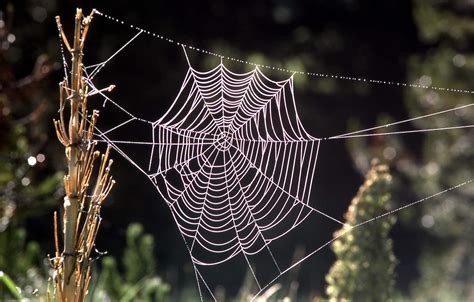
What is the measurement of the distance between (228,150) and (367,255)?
1062 millimetres

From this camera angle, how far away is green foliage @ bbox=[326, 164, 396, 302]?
3766 millimetres

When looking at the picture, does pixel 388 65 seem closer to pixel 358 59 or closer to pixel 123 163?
pixel 358 59

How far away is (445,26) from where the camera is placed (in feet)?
33.7

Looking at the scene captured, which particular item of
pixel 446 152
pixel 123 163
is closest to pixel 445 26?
pixel 446 152

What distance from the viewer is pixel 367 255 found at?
3797mm

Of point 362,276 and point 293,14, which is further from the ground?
point 293,14

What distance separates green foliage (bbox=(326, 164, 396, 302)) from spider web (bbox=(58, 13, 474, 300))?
122 mm

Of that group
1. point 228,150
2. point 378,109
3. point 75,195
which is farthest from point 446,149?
point 75,195

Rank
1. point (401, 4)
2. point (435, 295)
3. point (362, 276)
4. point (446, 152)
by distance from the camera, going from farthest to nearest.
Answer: point (401, 4) → point (446, 152) → point (435, 295) → point (362, 276)

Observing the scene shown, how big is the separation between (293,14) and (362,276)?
956cm

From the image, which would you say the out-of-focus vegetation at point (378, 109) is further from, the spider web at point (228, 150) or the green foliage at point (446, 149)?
the spider web at point (228, 150)

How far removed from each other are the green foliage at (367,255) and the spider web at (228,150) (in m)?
0.12

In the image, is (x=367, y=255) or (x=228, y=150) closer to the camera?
(x=367, y=255)

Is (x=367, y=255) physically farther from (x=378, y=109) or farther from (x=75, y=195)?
(x=378, y=109)
